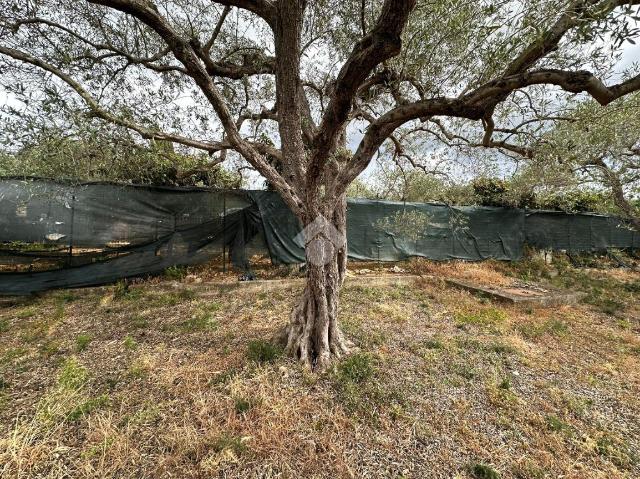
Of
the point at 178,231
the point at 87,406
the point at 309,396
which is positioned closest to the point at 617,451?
the point at 309,396

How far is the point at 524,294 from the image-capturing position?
417 centimetres

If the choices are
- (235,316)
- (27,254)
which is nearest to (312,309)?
(235,316)

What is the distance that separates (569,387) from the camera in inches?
80.7

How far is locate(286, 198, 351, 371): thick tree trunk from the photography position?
222cm

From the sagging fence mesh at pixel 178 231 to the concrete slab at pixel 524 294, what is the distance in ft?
5.13

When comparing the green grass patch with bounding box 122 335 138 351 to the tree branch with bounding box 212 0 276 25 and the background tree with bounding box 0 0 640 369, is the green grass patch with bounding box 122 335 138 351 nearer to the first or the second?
the background tree with bounding box 0 0 640 369

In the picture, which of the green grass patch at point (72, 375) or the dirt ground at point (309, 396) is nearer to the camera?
the dirt ground at point (309, 396)

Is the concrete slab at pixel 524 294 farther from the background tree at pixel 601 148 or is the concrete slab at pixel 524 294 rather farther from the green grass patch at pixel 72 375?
the green grass patch at pixel 72 375

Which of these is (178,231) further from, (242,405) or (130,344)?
(242,405)

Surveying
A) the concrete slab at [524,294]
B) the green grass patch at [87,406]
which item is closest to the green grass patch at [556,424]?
the concrete slab at [524,294]

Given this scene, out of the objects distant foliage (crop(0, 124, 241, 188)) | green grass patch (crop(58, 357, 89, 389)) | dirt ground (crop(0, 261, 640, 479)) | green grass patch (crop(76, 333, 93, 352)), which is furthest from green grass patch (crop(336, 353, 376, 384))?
distant foliage (crop(0, 124, 241, 188))

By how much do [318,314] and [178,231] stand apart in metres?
3.43

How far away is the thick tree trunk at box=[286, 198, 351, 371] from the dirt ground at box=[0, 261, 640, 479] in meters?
0.15

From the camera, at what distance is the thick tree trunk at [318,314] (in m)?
2.22
